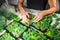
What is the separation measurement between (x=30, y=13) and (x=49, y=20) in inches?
4.8

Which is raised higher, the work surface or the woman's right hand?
the woman's right hand

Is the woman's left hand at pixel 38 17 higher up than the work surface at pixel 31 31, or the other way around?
the woman's left hand at pixel 38 17

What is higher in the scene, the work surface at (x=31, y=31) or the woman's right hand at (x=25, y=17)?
the woman's right hand at (x=25, y=17)

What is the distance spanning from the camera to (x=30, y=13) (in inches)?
33.7

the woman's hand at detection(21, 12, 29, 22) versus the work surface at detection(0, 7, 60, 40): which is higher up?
the woman's hand at detection(21, 12, 29, 22)

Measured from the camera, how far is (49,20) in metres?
0.81

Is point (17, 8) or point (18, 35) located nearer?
point (18, 35)

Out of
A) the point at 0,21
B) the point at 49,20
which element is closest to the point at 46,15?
the point at 49,20

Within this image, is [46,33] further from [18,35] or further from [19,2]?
[19,2]

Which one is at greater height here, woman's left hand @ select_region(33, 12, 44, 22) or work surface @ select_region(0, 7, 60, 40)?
woman's left hand @ select_region(33, 12, 44, 22)

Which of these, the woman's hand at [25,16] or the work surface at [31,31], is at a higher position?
the woman's hand at [25,16]

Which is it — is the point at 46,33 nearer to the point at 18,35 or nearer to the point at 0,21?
the point at 18,35

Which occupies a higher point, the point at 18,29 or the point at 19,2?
the point at 19,2

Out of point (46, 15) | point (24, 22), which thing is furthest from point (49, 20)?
point (24, 22)
